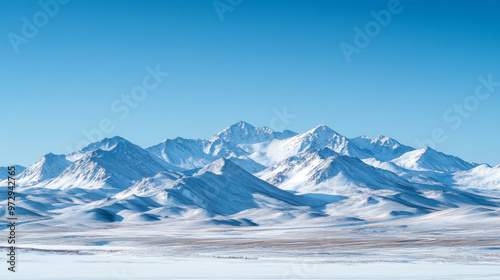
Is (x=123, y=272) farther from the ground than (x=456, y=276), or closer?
farther from the ground

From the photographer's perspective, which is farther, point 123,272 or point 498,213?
point 498,213

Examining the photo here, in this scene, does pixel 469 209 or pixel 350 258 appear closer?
pixel 350 258

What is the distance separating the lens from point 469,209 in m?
176

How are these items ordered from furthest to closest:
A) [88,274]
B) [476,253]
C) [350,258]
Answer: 1. [476,253]
2. [350,258]
3. [88,274]

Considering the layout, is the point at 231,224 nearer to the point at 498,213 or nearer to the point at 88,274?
the point at 498,213

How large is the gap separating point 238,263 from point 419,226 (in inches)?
4059

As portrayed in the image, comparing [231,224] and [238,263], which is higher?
[231,224]

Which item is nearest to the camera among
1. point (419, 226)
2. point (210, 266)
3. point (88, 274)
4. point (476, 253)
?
point (88, 274)

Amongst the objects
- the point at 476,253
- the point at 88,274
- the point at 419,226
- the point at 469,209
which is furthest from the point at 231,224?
the point at 88,274

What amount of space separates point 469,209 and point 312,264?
12748cm

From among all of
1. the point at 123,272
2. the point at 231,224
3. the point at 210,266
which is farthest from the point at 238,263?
the point at 231,224

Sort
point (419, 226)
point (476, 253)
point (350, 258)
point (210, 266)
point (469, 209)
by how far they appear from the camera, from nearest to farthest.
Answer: point (210, 266), point (350, 258), point (476, 253), point (419, 226), point (469, 209)

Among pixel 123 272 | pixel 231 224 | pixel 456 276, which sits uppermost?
pixel 231 224

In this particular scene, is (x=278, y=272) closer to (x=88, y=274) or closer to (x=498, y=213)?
(x=88, y=274)
